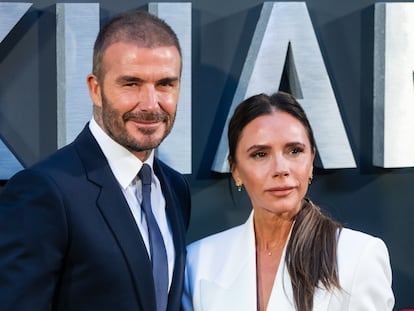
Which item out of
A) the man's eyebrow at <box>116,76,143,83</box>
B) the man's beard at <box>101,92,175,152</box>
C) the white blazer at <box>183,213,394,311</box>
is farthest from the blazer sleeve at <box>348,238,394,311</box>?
the man's eyebrow at <box>116,76,143,83</box>

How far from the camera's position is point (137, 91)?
176 cm

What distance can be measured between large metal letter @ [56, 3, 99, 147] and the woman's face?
786 millimetres

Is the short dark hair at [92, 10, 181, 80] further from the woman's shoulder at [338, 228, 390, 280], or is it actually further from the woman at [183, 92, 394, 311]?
the woman's shoulder at [338, 228, 390, 280]

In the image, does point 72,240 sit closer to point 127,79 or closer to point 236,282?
point 127,79

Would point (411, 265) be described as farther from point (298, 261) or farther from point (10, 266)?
point (10, 266)

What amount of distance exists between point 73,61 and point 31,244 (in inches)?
42.8

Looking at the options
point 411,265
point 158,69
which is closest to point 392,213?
point 411,265

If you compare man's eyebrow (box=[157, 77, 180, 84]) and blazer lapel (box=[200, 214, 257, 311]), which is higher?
man's eyebrow (box=[157, 77, 180, 84])

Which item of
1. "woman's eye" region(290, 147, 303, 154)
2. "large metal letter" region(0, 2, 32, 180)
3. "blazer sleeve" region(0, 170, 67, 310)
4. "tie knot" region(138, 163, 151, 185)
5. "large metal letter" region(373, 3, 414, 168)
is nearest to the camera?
"blazer sleeve" region(0, 170, 67, 310)

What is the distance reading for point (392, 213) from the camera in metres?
3.04

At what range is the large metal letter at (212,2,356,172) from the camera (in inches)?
108

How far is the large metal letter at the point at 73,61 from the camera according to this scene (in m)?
2.57

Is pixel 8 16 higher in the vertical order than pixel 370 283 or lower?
higher

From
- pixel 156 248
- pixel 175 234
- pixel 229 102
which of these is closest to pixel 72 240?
pixel 156 248
